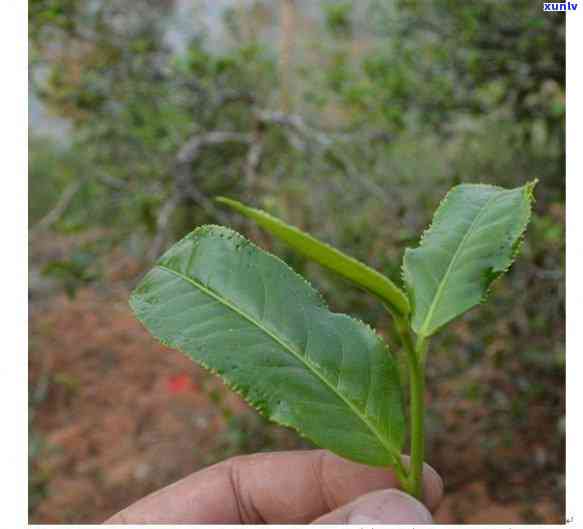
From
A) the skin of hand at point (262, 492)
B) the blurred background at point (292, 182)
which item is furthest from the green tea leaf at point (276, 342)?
the blurred background at point (292, 182)

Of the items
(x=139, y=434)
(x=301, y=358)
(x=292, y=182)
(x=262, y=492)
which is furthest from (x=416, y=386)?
(x=139, y=434)

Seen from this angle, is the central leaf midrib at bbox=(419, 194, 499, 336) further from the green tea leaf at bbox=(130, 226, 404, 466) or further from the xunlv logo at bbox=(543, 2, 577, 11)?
the xunlv logo at bbox=(543, 2, 577, 11)

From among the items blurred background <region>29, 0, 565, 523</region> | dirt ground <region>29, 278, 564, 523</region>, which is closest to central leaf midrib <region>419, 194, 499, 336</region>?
blurred background <region>29, 0, 565, 523</region>

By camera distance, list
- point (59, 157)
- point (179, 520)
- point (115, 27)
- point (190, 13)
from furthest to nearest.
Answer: point (59, 157), point (190, 13), point (115, 27), point (179, 520)

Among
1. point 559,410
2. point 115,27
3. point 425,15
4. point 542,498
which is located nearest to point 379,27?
point 425,15

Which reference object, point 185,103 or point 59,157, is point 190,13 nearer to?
point 185,103

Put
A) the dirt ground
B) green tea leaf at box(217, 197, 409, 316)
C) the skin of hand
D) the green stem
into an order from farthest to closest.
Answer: the dirt ground, the skin of hand, the green stem, green tea leaf at box(217, 197, 409, 316)
